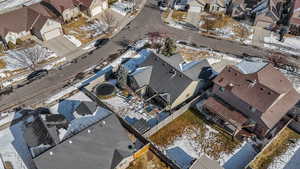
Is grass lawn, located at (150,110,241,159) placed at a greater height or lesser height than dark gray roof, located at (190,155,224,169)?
lesser

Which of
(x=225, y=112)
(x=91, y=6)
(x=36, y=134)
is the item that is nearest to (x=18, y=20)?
(x=91, y=6)

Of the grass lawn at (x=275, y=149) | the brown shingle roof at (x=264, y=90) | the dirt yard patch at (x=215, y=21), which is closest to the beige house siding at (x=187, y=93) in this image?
the brown shingle roof at (x=264, y=90)

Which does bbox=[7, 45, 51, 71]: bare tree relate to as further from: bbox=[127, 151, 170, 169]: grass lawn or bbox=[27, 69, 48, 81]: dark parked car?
bbox=[127, 151, 170, 169]: grass lawn

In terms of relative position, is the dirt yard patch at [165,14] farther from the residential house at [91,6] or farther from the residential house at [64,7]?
the residential house at [64,7]

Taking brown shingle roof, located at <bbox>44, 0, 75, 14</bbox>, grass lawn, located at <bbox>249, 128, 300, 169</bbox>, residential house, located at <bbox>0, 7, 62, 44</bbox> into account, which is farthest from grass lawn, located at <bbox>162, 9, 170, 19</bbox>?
grass lawn, located at <bbox>249, 128, 300, 169</bbox>

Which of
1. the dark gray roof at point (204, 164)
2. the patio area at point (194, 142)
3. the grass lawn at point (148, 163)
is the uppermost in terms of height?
the dark gray roof at point (204, 164)
